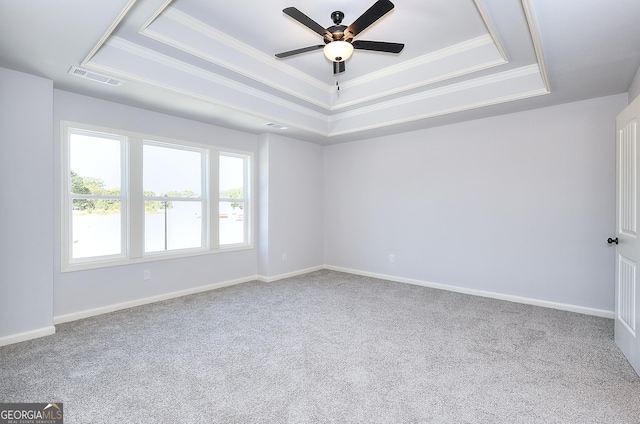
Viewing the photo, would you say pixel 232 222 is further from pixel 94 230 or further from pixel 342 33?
pixel 342 33

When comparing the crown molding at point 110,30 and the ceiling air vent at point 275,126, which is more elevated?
the crown molding at point 110,30

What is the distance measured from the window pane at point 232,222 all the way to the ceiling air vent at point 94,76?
2.21 m

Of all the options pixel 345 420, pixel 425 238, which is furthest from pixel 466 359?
pixel 425 238

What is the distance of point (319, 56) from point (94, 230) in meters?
3.31

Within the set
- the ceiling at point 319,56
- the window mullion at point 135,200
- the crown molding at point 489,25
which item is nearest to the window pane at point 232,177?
the ceiling at point 319,56

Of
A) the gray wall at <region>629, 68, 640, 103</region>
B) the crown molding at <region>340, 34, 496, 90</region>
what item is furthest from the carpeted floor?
the crown molding at <region>340, 34, 496, 90</region>

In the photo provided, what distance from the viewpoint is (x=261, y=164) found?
5.26 metres

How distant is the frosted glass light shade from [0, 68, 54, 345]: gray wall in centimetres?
273

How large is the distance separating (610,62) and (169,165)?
4.90 m

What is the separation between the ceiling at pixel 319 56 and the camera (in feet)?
7.25

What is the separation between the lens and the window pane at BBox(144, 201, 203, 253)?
4.13 metres

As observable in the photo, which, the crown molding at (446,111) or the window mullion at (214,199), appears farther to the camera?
the window mullion at (214,199)

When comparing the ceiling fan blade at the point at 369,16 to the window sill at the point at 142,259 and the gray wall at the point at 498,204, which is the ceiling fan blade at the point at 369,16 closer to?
the gray wall at the point at 498,204

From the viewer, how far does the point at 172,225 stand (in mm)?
4371
